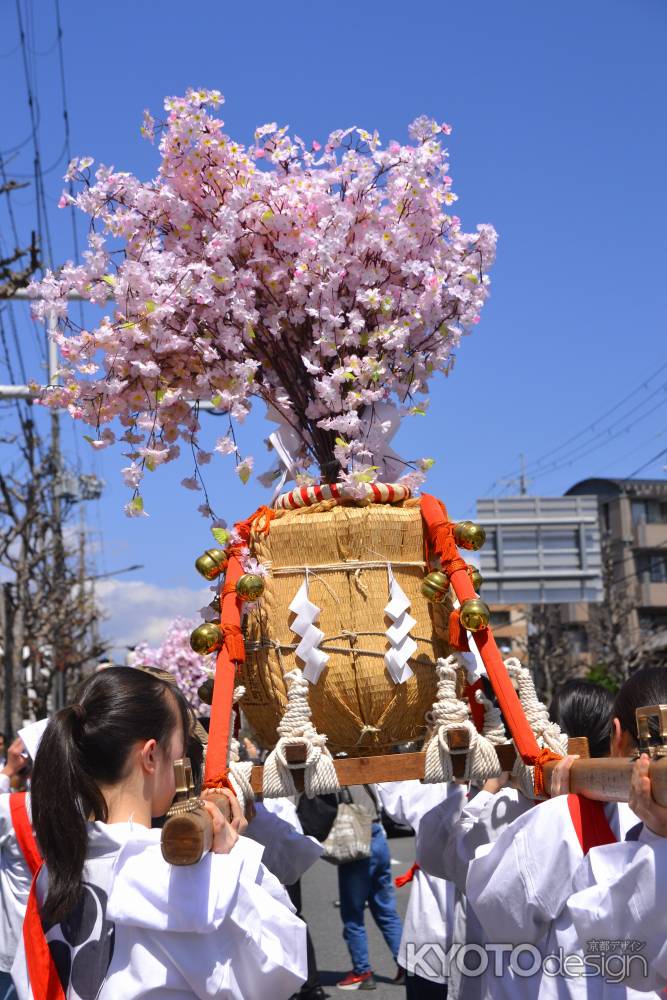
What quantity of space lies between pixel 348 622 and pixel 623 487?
45.5m

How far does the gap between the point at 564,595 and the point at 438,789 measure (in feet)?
55.6

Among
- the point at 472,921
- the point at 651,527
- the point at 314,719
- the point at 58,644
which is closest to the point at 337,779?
the point at 314,719

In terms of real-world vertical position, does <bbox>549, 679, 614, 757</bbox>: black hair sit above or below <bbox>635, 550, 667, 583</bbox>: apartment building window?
below

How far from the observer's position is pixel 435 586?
329cm

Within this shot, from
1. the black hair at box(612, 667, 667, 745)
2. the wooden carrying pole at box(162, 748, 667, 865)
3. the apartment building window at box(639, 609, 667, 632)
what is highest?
the apartment building window at box(639, 609, 667, 632)

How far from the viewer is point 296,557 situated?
3.34 m

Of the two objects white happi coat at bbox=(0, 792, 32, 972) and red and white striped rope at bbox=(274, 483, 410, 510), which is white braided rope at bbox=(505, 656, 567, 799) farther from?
white happi coat at bbox=(0, 792, 32, 972)

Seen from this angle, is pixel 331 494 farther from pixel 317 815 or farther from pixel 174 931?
pixel 317 815

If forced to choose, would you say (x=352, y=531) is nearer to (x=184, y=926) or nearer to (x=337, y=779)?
(x=337, y=779)

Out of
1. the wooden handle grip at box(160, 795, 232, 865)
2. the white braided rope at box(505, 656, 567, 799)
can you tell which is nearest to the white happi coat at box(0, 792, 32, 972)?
the white braided rope at box(505, 656, 567, 799)

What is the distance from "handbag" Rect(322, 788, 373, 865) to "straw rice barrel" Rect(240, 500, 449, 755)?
481cm

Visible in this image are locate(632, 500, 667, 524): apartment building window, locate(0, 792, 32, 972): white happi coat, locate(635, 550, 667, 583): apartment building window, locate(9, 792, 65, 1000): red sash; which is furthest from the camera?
locate(632, 500, 667, 524): apartment building window

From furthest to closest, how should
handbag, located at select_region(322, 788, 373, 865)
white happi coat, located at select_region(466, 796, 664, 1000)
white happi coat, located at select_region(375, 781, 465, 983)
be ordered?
handbag, located at select_region(322, 788, 373, 865), white happi coat, located at select_region(375, 781, 465, 983), white happi coat, located at select_region(466, 796, 664, 1000)

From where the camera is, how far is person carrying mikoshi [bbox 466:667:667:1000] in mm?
2740
